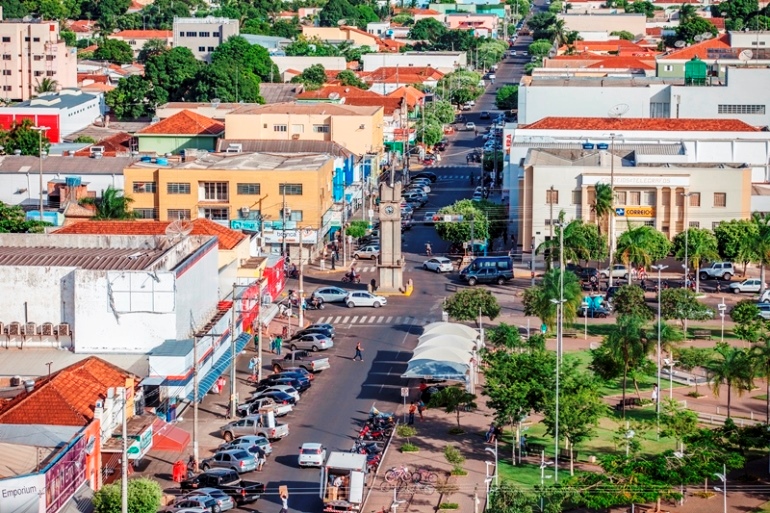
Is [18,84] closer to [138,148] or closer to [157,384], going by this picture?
[138,148]

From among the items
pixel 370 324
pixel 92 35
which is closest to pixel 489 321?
pixel 370 324

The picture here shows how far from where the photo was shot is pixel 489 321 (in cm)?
6600

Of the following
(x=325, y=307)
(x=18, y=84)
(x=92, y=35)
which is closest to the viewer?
(x=325, y=307)

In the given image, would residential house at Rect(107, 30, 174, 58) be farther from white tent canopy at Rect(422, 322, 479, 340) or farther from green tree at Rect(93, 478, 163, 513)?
green tree at Rect(93, 478, 163, 513)

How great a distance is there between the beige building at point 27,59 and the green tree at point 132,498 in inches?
3878

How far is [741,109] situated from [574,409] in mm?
60435

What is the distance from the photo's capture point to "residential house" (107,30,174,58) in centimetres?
17462

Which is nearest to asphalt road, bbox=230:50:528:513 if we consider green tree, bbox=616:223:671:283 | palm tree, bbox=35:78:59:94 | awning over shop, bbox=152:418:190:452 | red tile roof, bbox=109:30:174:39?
awning over shop, bbox=152:418:190:452

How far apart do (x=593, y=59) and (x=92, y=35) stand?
→ 7272cm

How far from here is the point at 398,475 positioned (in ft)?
153

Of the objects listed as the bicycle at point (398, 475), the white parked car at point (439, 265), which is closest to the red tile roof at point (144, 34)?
the white parked car at point (439, 265)

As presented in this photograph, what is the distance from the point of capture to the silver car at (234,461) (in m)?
47.0

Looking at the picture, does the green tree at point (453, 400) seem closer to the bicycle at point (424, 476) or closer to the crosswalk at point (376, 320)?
the bicycle at point (424, 476)

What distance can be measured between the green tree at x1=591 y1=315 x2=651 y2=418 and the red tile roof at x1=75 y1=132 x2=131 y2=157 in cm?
4511
